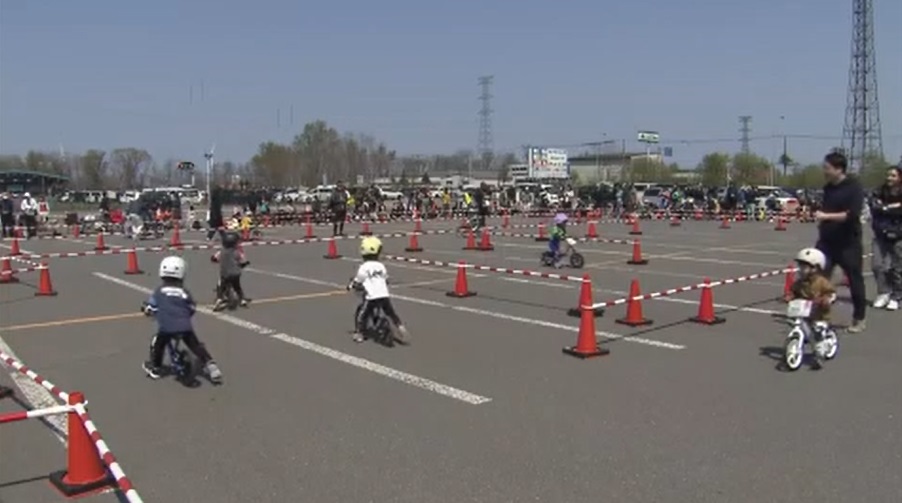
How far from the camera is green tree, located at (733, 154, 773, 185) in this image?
104375 mm

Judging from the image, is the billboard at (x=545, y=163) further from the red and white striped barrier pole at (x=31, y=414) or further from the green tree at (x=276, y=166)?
the red and white striped barrier pole at (x=31, y=414)

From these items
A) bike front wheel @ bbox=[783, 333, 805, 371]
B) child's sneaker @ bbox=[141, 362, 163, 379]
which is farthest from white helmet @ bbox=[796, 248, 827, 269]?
child's sneaker @ bbox=[141, 362, 163, 379]

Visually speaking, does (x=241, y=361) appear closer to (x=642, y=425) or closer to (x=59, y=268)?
(x=642, y=425)

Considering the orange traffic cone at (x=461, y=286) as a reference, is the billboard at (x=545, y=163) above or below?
above

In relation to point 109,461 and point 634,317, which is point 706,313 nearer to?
point 634,317

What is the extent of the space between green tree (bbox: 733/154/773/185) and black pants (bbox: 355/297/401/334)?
330 ft

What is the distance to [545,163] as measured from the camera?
84.7m

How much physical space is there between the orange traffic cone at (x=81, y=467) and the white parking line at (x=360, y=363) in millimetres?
2898

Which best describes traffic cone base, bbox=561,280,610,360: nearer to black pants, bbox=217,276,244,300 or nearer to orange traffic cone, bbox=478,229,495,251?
black pants, bbox=217,276,244,300

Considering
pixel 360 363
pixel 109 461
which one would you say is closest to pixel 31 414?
pixel 109 461

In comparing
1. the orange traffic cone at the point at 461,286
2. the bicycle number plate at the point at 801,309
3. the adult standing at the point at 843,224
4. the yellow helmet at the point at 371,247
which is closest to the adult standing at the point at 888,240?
the adult standing at the point at 843,224

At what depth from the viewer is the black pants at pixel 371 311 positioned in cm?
912

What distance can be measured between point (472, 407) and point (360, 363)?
6.53ft

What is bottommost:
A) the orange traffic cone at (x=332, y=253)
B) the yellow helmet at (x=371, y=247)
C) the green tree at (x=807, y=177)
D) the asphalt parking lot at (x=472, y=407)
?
the asphalt parking lot at (x=472, y=407)
